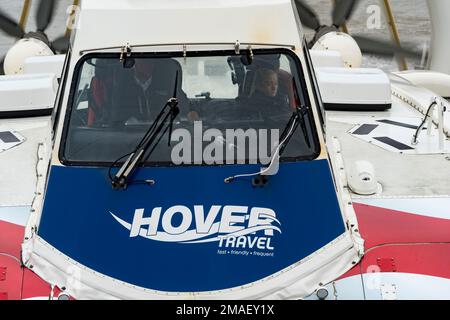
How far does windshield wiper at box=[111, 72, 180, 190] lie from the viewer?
17.4ft

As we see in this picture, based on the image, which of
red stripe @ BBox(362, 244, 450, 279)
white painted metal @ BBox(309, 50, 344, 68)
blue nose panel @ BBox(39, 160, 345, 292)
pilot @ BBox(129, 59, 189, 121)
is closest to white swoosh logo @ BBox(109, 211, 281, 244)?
blue nose panel @ BBox(39, 160, 345, 292)

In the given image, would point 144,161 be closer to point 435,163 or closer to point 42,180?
point 42,180

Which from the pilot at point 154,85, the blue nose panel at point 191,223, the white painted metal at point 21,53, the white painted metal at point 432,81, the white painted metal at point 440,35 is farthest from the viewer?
the white painted metal at point 440,35

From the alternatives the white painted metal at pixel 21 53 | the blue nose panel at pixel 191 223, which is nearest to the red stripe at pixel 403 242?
the blue nose panel at pixel 191 223

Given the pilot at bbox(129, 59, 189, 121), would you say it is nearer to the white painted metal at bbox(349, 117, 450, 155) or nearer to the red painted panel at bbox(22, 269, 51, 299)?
the red painted panel at bbox(22, 269, 51, 299)

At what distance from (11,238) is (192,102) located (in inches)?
51.2

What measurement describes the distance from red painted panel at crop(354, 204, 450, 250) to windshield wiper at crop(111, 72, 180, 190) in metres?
1.18

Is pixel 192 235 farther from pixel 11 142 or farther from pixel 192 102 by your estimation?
pixel 11 142

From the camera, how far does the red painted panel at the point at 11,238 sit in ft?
17.3

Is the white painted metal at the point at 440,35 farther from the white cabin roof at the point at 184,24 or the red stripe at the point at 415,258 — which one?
the red stripe at the point at 415,258

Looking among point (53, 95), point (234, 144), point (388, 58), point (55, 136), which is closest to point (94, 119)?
point (55, 136)

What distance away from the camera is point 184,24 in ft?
19.0

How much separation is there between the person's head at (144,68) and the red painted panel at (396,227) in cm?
142

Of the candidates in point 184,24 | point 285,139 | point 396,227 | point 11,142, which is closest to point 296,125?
point 285,139
